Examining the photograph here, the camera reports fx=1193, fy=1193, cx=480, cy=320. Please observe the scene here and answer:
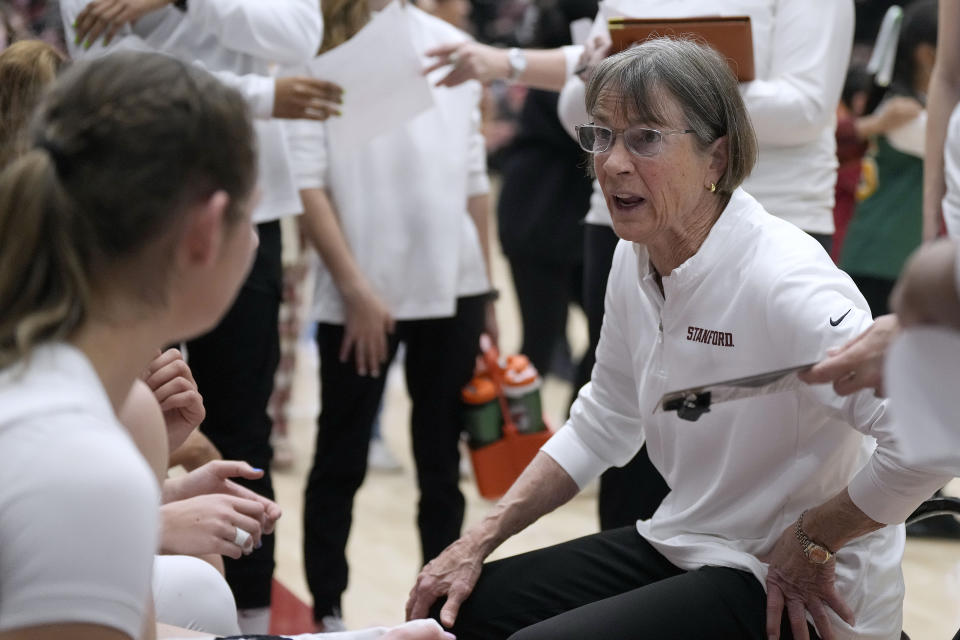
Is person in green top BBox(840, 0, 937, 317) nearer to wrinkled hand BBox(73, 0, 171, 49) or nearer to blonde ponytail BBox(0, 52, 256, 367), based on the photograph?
wrinkled hand BBox(73, 0, 171, 49)

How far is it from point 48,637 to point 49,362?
24cm

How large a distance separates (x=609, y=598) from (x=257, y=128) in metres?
1.24

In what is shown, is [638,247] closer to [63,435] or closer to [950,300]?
[950,300]

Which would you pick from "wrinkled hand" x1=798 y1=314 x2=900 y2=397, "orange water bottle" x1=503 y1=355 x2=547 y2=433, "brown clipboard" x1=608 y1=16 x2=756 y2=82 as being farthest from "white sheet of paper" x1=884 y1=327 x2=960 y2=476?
"orange water bottle" x1=503 y1=355 x2=547 y2=433

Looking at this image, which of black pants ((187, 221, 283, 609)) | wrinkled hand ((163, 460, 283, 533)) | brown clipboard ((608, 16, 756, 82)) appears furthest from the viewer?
black pants ((187, 221, 283, 609))

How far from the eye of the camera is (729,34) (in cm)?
226

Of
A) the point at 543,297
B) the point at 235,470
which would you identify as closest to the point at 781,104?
the point at 235,470

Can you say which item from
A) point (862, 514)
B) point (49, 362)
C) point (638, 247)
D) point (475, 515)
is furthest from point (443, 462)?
point (49, 362)

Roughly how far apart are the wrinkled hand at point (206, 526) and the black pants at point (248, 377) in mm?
929

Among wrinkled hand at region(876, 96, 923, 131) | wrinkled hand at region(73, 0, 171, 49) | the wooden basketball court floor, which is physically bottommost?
the wooden basketball court floor

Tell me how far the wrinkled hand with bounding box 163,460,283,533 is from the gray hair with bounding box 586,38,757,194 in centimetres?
79

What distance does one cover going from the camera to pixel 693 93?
5.83ft

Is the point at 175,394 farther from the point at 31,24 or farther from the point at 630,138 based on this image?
the point at 31,24

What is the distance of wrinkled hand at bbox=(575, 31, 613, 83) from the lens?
246 centimetres
